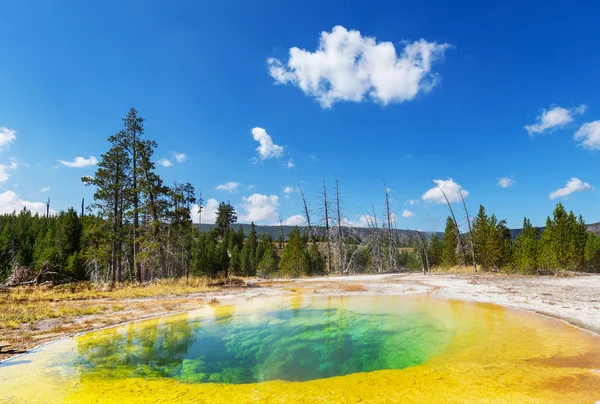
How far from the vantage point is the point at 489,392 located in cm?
545

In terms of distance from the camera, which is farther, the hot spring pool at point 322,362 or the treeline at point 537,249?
the treeline at point 537,249

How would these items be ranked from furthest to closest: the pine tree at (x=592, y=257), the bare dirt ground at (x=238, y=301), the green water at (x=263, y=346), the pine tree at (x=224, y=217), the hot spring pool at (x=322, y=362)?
the pine tree at (x=224, y=217) < the pine tree at (x=592, y=257) < the bare dirt ground at (x=238, y=301) < the green water at (x=263, y=346) < the hot spring pool at (x=322, y=362)

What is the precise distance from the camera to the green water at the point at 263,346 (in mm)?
7309

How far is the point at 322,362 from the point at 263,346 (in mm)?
2412

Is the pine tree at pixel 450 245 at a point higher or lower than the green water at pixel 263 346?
higher

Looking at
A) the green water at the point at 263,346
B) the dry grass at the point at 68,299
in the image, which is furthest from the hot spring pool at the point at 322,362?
the dry grass at the point at 68,299

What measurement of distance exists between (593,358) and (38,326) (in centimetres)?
1640

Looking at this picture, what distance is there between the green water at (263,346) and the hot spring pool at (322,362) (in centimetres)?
3

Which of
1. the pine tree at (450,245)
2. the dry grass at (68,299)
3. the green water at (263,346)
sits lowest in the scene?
the green water at (263,346)

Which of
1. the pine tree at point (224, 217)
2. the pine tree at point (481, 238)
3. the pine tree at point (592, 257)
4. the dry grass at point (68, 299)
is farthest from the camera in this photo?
the pine tree at point (224, 217)

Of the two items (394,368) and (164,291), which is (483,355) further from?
(164,291)

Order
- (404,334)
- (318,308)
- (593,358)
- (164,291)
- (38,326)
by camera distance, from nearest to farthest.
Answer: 1. (593,358)
2. (404,334)
3. (38,326)
4. (318,308)
5. (164,291)

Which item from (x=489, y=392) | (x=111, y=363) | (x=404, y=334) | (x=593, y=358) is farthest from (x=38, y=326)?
(x=593, y=358)

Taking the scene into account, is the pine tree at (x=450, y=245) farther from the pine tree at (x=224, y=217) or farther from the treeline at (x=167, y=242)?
the pine tree at (x=224, y=217)
